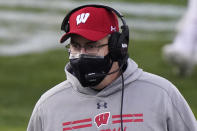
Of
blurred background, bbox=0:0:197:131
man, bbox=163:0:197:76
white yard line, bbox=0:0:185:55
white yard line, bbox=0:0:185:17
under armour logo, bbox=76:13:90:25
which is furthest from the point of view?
white yard line, bbox=0:0:185:17

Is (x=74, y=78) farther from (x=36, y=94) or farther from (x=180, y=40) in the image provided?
(x=180, y=40)

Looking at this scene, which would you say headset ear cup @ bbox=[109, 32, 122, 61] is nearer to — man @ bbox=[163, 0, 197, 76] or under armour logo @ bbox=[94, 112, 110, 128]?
under armour logo @ bbox=[94, 112, 110, 128]

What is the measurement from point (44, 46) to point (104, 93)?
12.3 meters

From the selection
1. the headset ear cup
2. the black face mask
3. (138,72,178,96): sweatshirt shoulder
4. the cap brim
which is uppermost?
the cap brim

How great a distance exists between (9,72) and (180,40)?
3.22m

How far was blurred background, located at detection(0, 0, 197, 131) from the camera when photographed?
12523mm

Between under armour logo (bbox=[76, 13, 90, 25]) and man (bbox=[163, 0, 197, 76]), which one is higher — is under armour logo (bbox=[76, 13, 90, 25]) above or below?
above

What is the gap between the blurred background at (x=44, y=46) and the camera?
41.1ft

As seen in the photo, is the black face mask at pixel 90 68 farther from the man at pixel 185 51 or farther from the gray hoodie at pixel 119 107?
the man at pixel 185 51

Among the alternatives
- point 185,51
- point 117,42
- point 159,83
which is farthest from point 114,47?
point 185,51

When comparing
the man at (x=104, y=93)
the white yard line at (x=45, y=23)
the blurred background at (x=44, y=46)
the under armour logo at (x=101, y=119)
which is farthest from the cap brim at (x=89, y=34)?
the white yard line at (x=45, y=23)

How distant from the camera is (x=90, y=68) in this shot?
4.30 metres

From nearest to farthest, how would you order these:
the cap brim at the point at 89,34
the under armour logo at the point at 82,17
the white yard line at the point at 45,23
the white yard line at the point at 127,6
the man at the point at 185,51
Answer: the cap brim at the point at 89,34 → the under armour logo at the point at 82,17 → the man at the point at 185,51 → the white yard line at the point at 45,23 → the white yard line at the point at 127,6

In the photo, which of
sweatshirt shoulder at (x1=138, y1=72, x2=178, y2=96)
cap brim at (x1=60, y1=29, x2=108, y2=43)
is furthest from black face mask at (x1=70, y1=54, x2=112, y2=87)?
sweatshirt shoulder at (x1=138, y1=72, x2=178, y2=96)
